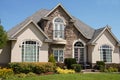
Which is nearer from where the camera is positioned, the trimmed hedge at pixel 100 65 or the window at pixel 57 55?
the trimmed hedge at pixel 100 65

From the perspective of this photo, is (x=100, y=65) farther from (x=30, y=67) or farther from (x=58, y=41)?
(x=30, y=67)

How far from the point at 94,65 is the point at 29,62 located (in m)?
10.7

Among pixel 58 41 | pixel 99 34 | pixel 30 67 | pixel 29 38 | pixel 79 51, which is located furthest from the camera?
pixel 79 51

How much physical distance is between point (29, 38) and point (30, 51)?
1663mm

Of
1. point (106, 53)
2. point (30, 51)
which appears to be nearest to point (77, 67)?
point (30, 51)

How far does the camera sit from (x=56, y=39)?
3578 cm

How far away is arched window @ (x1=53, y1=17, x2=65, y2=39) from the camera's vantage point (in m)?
36.2

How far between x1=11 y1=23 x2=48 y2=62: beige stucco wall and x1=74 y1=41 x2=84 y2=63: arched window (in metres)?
5.73

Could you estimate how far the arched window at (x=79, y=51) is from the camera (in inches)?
1494

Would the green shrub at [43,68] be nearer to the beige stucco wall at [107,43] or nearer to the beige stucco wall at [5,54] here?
the beige stucco wall at [5,54]

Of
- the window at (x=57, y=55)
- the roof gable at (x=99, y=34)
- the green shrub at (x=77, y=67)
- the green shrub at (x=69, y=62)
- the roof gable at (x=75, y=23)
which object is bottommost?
the green shrub at (x=77, y=67)

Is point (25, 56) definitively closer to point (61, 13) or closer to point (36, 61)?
point (36, 61)

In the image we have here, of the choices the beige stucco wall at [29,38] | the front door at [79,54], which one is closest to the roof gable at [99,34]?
the front door at [79,54]

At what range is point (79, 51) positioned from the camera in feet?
125
